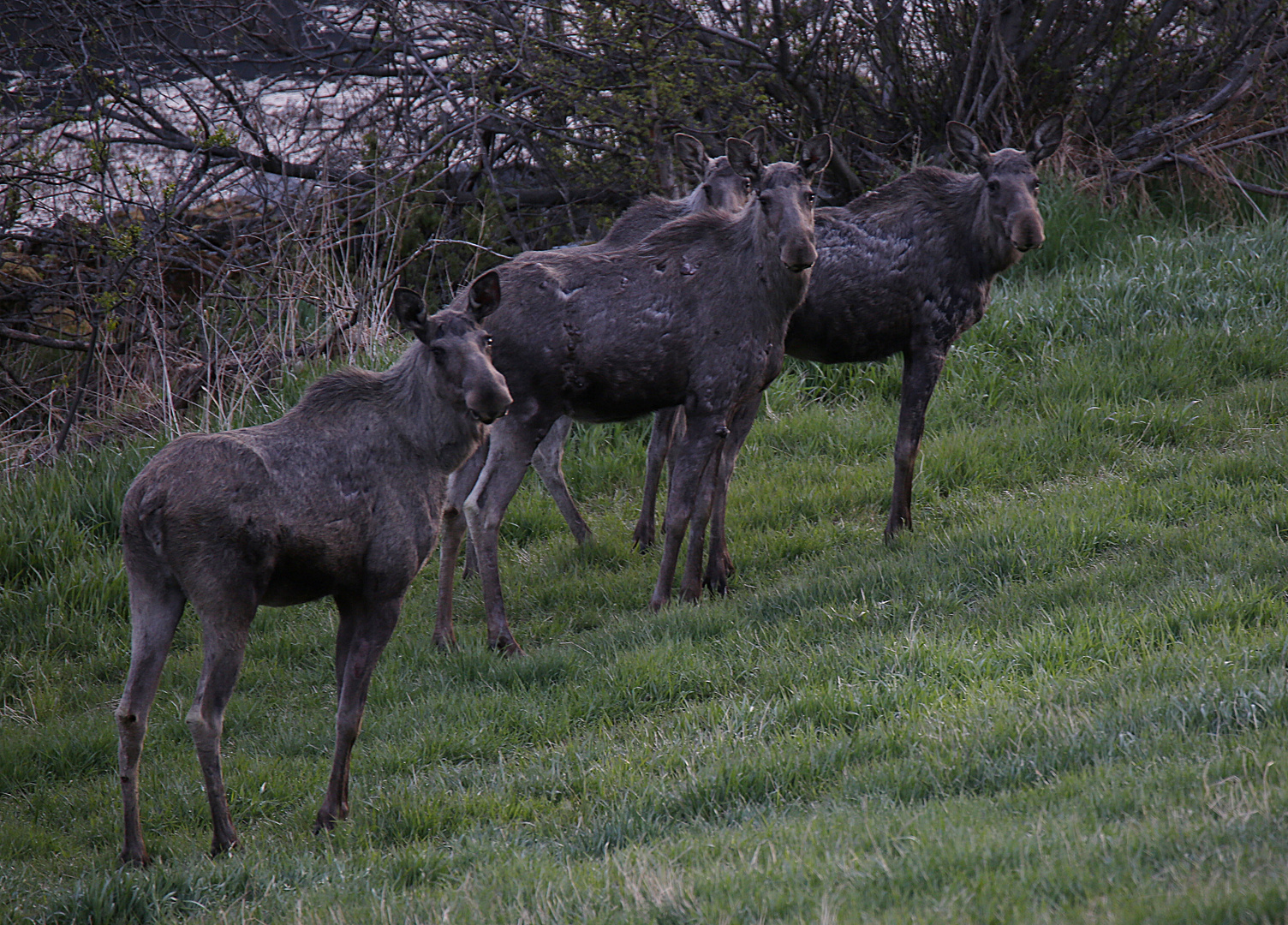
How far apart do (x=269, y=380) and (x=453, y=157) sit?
3743 millimetres

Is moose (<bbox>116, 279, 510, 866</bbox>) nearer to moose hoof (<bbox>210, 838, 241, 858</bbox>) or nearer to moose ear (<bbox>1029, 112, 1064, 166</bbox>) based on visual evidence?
moose hoof (<bbox>210, 838, 241, 858</bbox>)

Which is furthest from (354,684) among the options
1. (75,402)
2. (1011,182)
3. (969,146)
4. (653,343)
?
(75,402)

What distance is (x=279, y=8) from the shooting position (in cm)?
1381

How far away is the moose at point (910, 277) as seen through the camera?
805 cm

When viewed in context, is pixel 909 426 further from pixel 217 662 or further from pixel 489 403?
pixel 217 662

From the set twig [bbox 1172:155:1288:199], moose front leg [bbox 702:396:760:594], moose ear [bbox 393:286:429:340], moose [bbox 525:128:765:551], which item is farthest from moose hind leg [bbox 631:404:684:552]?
twig [bbox 1172:155:1288:199]

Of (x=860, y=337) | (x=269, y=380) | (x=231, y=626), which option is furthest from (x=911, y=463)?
(x=269, y=380)

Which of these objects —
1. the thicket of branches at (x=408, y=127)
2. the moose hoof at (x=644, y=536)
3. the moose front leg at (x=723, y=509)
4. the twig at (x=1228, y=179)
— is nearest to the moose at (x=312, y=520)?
the moose front leg at (x=723, y=509)

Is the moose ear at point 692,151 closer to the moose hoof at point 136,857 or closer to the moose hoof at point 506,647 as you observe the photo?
the moose hoof at point 506,647

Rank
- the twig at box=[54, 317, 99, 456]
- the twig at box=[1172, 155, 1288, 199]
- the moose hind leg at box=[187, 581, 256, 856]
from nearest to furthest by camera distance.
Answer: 1. the moose hind leg at box=[187, 581, 256, 856]
2. the twig at box=[54, 317, 99, 456]
3. the twig at box=[1172, 155, 1288, 199]

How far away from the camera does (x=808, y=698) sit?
5.45m

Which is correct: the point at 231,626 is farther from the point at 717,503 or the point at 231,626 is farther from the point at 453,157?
the point at 453,157

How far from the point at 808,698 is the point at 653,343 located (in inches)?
103

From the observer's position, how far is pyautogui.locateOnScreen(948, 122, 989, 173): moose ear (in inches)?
324
